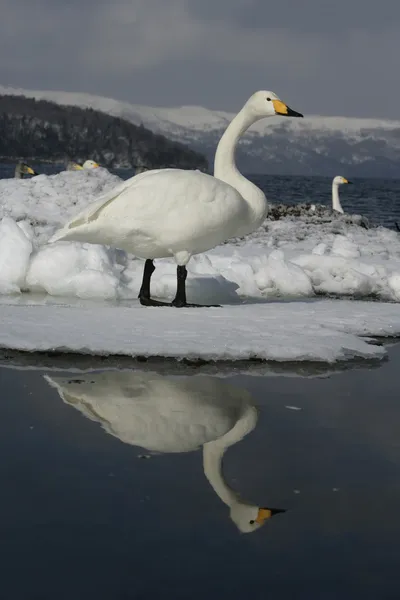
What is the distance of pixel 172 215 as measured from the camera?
8227mm

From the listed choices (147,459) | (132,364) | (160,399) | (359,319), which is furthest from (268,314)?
(147,459)

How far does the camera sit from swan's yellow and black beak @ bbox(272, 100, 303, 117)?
945 centimetres

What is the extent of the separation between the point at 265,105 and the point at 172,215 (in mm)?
2179

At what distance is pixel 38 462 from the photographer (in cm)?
364

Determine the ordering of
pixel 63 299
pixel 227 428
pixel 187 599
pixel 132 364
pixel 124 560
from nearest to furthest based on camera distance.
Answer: pixel 187 599
pixel 124 560
pixel 227 428
pixel 132 364
pixel 63 299

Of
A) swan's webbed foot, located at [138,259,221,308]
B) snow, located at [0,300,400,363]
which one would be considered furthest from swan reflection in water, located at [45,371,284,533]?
swan's webbed foot, located at [138,259,221,308]

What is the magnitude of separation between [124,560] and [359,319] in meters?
5.77

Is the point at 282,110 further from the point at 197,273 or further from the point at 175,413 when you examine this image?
the point at 175,413

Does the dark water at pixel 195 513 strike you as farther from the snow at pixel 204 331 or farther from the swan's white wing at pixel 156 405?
the snow at pixel 204 331

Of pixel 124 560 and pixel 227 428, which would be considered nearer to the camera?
pixel 124 560

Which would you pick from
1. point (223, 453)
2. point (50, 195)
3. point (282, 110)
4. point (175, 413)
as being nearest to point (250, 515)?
point (223, 453)

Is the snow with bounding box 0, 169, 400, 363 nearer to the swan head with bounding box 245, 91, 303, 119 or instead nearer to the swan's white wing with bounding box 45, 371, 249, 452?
the swan's white wing with bounding box 45, 371, 249, 452

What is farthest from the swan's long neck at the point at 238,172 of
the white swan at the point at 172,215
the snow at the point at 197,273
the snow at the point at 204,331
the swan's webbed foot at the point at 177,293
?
the snow at the point at 197,273

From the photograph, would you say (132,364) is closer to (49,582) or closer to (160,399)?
(160,399)
